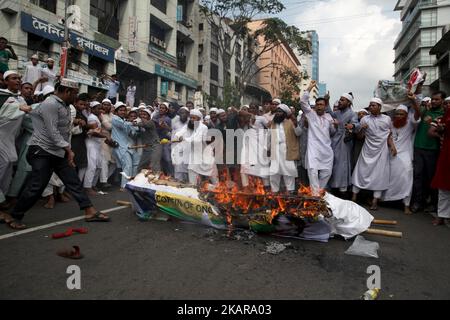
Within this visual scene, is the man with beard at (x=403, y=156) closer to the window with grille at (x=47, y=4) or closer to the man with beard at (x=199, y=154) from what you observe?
the man with beard at (x=199, y=154)

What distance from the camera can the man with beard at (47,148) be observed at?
4.14 meters

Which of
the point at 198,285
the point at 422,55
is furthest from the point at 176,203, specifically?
the point at 422,55

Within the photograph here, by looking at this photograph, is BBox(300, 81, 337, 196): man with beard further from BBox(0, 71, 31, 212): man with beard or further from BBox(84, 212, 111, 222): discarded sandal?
BBox(0, 71, 31, 212): man with beard

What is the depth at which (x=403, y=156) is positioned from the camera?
20.2 feet

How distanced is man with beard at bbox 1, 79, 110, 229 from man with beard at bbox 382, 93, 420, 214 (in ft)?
17.6

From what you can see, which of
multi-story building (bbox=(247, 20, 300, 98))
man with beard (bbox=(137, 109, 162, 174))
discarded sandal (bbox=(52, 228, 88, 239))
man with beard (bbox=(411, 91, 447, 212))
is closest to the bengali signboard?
man with beard (bbox=(137, 109, 162, 174))

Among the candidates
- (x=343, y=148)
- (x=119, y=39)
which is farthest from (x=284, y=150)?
(x=119, y=39)

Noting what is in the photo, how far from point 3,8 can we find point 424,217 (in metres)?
15.8

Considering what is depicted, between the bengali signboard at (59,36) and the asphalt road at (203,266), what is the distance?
1283 centimetres

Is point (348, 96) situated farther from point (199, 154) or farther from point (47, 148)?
point (47, 148)

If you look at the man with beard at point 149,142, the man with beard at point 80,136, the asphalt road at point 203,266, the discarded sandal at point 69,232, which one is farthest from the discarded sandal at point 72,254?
the man with beard at point 149,142

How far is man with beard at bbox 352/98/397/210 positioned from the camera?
6158 millimetres

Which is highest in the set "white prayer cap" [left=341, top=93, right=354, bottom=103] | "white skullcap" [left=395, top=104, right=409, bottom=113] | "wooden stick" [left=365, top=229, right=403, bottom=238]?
"white prayer cap" [left=341, top=93, right=354, bottom=103]

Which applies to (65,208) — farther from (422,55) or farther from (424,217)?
(422,55)
